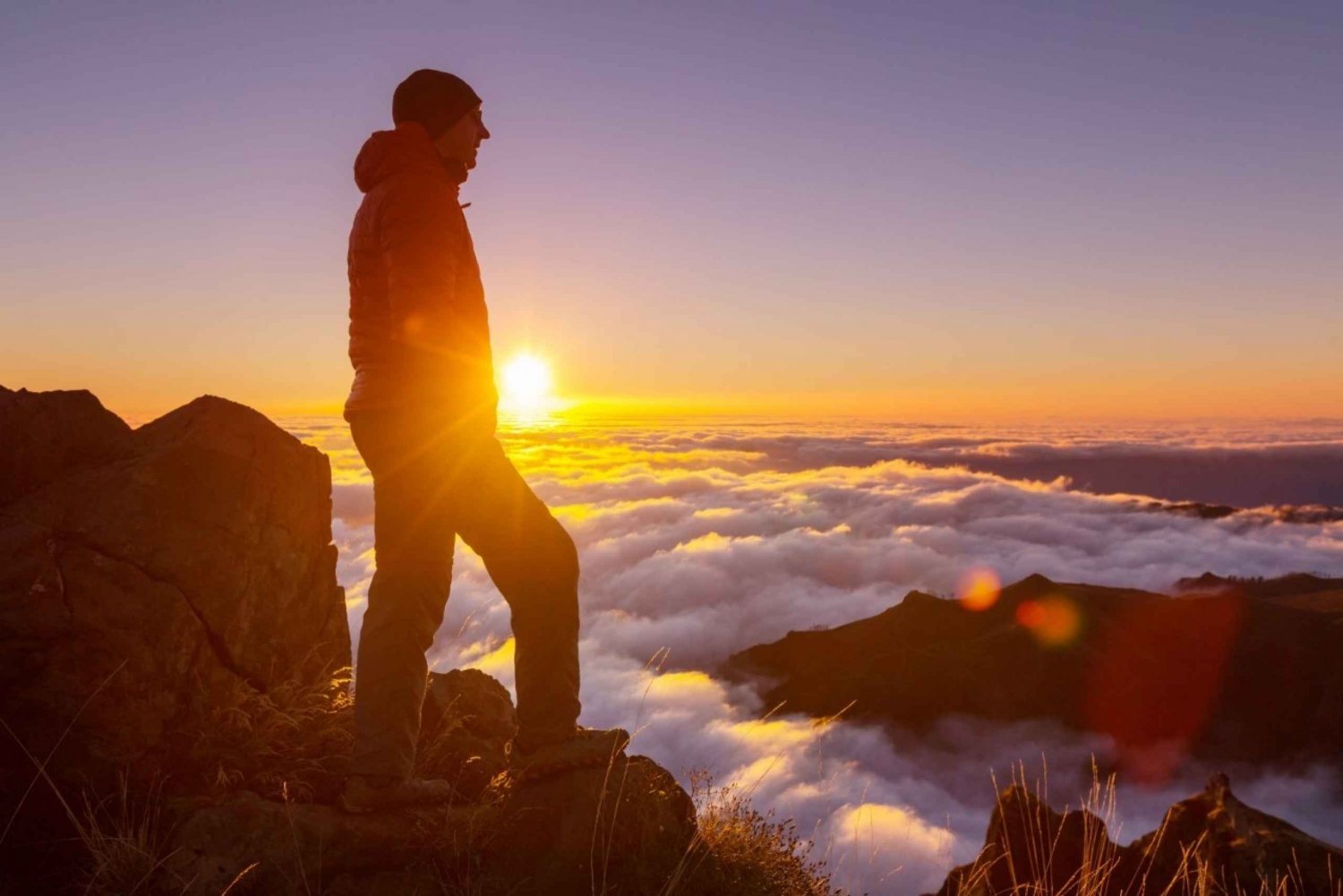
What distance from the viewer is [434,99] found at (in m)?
3.84

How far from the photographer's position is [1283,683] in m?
128

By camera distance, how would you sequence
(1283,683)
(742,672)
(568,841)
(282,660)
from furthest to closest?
(742,672), (1283,683), (282,660), (568,841)

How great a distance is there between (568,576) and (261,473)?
7.16 feet

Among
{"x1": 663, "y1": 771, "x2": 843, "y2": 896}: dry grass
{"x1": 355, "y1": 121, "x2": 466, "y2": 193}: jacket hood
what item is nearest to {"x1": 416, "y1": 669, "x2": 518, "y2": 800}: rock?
{"x1": 663, "y1": 771, "x2": 843, "y2": 896}: dry grass

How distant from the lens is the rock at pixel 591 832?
11.4 feet

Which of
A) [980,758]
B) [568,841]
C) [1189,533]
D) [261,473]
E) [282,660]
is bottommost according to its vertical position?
[980,758]

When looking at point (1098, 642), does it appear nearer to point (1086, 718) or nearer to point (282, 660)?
point (1086, 718)

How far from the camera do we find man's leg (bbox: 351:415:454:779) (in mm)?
3613

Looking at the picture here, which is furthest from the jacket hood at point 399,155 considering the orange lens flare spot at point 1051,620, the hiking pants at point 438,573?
the orange lens flare spot at point 1051,620

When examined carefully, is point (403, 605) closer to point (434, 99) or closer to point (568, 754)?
point (568, 754)

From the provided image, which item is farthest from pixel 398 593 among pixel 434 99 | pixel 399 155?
pixel 434 99

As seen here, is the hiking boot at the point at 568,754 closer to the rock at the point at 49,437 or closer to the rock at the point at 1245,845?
the rock at the point at 49,437

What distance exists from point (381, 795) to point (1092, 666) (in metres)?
157

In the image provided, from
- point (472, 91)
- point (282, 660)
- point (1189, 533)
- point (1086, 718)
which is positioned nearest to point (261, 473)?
point (282, 660)
